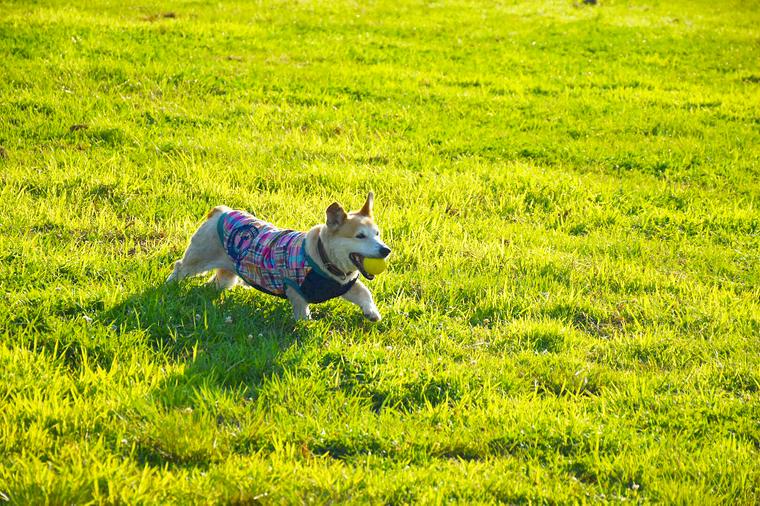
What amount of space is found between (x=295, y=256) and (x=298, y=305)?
406 mm

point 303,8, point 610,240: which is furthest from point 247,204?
point 303,8

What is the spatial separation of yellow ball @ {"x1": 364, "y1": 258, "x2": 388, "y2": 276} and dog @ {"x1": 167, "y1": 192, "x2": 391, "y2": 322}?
39 millimetres

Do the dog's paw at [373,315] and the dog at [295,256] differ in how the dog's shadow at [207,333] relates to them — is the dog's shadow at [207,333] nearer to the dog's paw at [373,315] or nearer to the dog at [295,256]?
the dog at [295,256]

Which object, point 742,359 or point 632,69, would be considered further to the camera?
point 632,69

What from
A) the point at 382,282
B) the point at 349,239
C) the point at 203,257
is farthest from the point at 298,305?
the point at 382,282

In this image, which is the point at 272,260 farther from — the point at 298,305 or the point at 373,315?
the point at 373,315

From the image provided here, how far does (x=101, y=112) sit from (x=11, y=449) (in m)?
8.61

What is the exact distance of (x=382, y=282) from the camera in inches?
295

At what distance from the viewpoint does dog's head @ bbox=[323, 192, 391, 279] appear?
6.29 metres

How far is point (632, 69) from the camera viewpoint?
18.0m

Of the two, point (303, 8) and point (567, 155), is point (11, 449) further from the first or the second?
point (303, 8)

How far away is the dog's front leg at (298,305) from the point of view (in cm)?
651

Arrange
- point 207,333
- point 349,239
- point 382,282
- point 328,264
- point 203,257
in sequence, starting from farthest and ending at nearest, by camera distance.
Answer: point 382,282 < point 203,257 < point 328,264 < point 349,239 < point 207,333

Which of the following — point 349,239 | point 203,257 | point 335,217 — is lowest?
point 203,257
